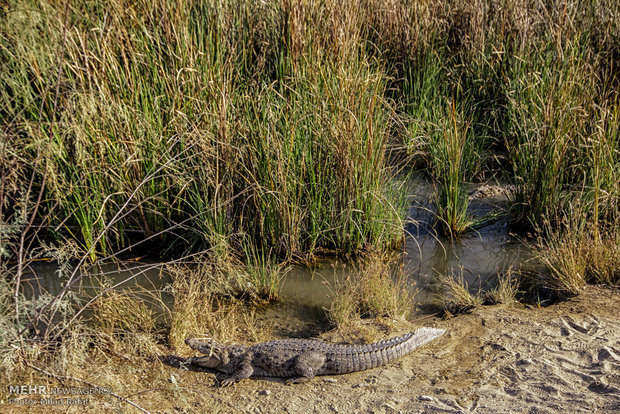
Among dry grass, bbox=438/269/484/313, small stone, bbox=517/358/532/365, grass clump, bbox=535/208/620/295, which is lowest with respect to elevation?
dry grass, bbox=438/269/484/313

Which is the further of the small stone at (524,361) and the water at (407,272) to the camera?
the water at (407,272)

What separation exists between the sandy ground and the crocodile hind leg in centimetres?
5

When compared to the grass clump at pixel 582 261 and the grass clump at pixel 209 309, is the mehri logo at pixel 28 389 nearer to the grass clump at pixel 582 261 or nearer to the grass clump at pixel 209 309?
the grass clump at pixel 209 309

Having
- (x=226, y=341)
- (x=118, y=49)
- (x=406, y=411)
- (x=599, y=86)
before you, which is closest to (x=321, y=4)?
(x=118, y=49)

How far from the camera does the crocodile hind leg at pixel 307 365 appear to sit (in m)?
3.70

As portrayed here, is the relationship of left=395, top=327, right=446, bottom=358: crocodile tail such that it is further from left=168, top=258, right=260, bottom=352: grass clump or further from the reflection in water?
left=168, top=258, right=260, bottom=352: grass clump

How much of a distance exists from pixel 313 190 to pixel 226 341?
153 centimetres

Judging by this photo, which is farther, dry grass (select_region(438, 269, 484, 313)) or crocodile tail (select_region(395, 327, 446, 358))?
dry grass (select_region(438, 269, 484, 313))

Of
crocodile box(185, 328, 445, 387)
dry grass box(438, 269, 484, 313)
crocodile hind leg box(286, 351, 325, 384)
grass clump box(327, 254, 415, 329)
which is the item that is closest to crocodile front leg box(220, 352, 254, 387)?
crocodile box(185, 328, 445, 387)

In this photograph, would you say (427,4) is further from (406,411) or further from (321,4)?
(406,411)

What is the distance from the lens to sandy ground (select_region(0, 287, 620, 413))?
10.6ft

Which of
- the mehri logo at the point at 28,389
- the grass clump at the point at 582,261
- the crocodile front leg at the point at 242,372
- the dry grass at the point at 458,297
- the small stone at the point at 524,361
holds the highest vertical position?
the grass clump at the point at 582,261

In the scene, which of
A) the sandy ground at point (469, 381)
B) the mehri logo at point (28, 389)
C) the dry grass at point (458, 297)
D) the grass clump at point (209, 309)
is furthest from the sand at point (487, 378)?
the mehri logo at point (28, 389)

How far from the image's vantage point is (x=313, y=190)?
16.7 feet
